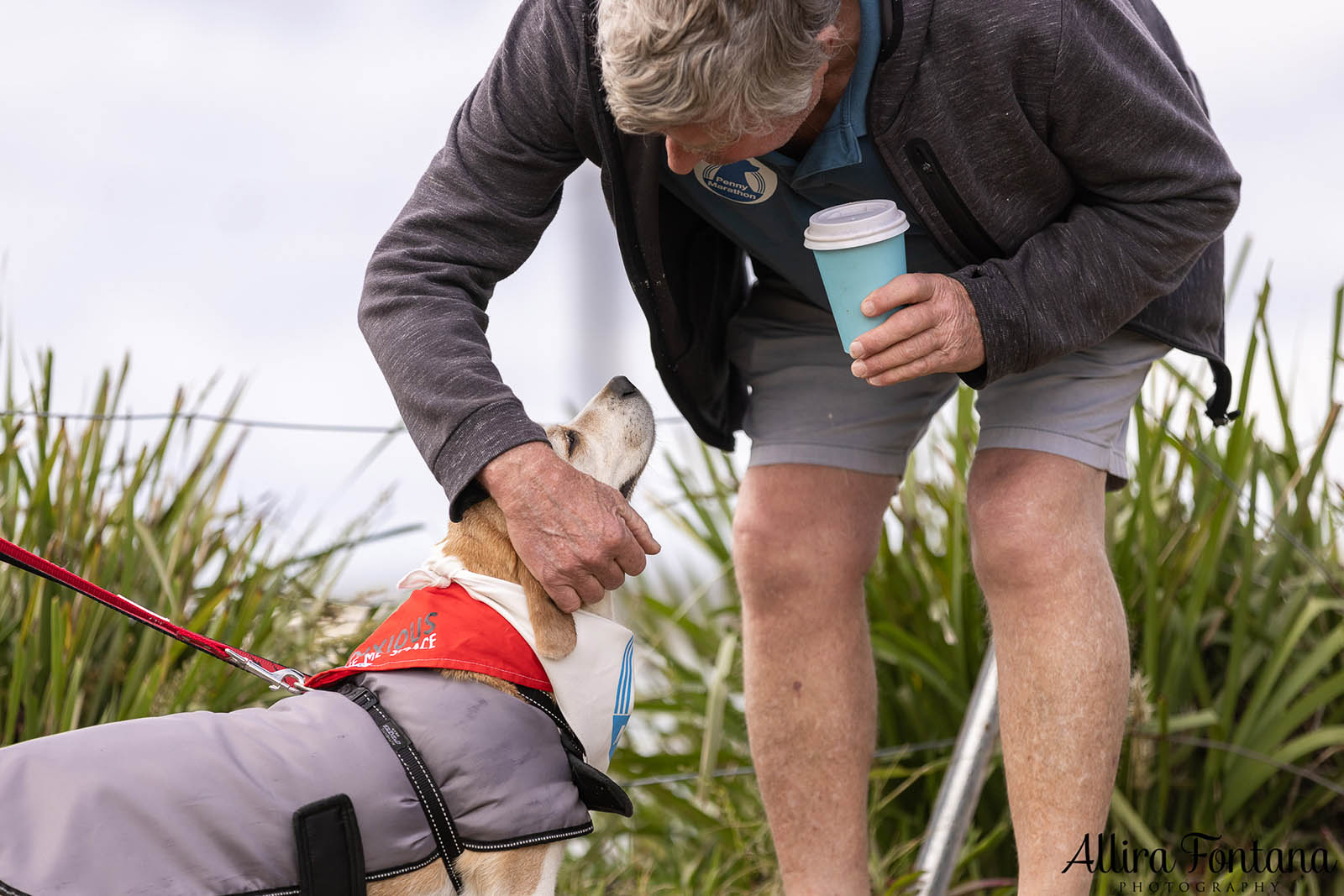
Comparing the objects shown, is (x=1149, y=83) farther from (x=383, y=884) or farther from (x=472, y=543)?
(x=383, y=884)

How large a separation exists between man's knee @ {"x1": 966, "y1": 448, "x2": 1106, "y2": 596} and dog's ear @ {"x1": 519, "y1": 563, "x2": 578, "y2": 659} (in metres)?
0.69

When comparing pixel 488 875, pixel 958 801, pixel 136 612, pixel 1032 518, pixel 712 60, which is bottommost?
pixel 958 801

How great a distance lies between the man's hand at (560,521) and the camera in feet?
5.78

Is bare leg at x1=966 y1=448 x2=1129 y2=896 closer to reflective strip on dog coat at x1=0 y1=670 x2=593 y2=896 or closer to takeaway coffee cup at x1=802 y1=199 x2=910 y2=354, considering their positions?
takeaway coffee cup at x1=802 y1=199 x2=910 y2=354

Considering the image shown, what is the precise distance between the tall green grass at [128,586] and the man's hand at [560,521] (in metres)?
1.14

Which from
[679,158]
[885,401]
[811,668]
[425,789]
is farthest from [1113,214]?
[425,789]

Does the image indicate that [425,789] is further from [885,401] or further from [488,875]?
[885,401]

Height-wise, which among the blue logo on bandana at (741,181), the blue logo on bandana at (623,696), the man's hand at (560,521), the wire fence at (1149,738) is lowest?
the wire fence at (1149,738)

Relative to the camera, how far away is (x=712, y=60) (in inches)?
60.0

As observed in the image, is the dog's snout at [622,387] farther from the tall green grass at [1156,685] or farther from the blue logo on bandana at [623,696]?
the tall green grass at [1156,685]

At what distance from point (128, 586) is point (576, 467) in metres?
1.28

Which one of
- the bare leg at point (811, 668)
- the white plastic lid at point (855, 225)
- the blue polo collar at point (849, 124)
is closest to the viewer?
the white plastic lid at point (855, 225)

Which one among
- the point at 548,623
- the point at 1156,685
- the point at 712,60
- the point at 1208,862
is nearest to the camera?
the point at 712,60

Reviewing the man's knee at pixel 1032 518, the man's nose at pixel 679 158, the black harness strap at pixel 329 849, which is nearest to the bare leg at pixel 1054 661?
the man's knee at pixel 1032 518
